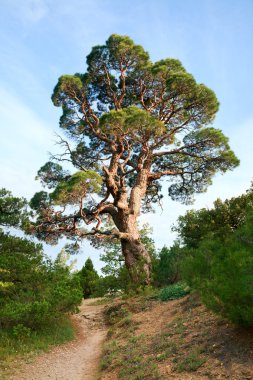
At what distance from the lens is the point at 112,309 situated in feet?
39.6

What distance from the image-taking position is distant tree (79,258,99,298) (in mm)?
22522

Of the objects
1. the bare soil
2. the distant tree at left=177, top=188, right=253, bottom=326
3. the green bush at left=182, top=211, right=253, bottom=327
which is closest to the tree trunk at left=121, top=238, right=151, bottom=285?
the bare soil

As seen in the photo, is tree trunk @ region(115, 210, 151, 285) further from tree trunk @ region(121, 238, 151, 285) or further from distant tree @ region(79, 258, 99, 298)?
distant tree @ region(79, 258, 99, 298)

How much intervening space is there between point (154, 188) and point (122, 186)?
4526 mm

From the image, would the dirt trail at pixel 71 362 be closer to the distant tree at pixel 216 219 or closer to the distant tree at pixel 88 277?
the distant tree at pixel 216 219

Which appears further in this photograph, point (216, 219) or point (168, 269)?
point (216, 219)

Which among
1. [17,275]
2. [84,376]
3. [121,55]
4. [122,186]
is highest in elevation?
[121,55]

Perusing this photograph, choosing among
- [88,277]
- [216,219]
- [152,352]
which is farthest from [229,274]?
[88,277]

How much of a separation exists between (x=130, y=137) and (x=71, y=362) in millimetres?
9812

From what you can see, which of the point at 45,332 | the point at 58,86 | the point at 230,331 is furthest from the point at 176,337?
the point at 58,86

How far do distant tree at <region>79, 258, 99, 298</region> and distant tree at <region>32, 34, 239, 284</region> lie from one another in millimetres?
5438

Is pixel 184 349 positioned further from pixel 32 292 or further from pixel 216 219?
pixel 216 219

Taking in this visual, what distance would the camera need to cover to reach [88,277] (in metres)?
23.2

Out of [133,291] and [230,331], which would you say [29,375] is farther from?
[133,291]
